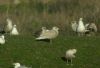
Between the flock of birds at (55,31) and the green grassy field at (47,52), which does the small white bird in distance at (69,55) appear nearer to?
A: the flock of birds at (55,31)

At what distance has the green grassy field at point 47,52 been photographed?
2125cm

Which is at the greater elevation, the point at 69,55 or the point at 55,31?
the point at 55,31

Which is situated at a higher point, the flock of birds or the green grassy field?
the flock of birds

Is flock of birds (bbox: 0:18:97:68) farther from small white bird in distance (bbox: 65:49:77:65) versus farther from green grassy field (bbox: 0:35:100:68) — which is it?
green grassy field (bbox: 0:35:100:68)

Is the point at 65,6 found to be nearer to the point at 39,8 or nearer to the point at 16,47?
the point at 39,8

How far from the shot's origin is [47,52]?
22.5 meters

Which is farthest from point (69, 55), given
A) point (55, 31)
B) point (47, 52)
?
point (55, 31)

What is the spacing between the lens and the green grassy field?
21250 mm

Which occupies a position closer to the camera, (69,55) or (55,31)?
(69,55)

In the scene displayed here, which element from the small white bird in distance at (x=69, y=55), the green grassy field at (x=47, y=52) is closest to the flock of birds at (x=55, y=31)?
the small white bird in distance at (x=69, y=55)

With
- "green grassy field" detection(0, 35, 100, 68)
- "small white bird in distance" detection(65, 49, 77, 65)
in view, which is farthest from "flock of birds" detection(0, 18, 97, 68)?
"green grassy field" detection(0, 35, 100, 68)

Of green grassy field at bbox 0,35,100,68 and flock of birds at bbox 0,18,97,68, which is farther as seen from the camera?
flock of birds at bbox 0,18,97,68

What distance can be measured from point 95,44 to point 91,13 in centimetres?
1159

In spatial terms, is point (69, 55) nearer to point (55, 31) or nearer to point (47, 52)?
point (47, 52)
